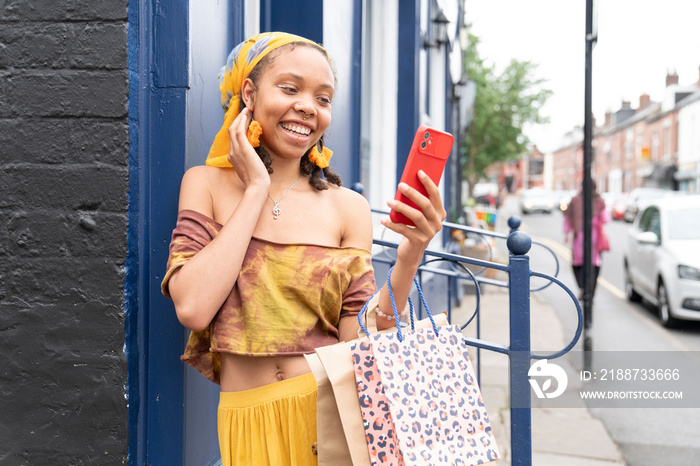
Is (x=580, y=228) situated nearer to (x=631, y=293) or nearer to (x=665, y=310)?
(x=665, y=310)

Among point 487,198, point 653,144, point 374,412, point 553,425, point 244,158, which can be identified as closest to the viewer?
point 374,412

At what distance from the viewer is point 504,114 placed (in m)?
27.5

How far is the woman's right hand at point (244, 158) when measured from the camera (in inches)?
65.5

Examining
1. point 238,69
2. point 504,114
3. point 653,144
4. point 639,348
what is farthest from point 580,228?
point 653,144

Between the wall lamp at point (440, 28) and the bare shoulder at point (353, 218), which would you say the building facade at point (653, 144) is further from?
the bare shoulder at point (353, 218)

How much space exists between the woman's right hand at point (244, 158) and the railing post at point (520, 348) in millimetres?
1225

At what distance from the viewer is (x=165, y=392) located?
7.10ft

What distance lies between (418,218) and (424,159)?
15 cm

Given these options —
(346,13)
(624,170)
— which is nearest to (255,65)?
(346,13)

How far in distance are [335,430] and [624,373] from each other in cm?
561

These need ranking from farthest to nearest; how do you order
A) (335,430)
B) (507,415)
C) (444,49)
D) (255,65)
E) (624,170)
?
(624,170) → (444,49) → (507,415) → (255,65) → (335,430)

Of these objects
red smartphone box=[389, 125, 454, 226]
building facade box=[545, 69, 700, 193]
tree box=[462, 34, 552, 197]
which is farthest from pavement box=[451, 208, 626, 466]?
building facade box=[545, 69, 700, 193]

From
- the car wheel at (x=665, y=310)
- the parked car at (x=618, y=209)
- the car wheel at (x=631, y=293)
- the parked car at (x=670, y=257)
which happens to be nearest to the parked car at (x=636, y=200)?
the parked car at (x=618, y=209)

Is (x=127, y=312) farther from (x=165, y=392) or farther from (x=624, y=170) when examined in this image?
(x=624, y=170)
